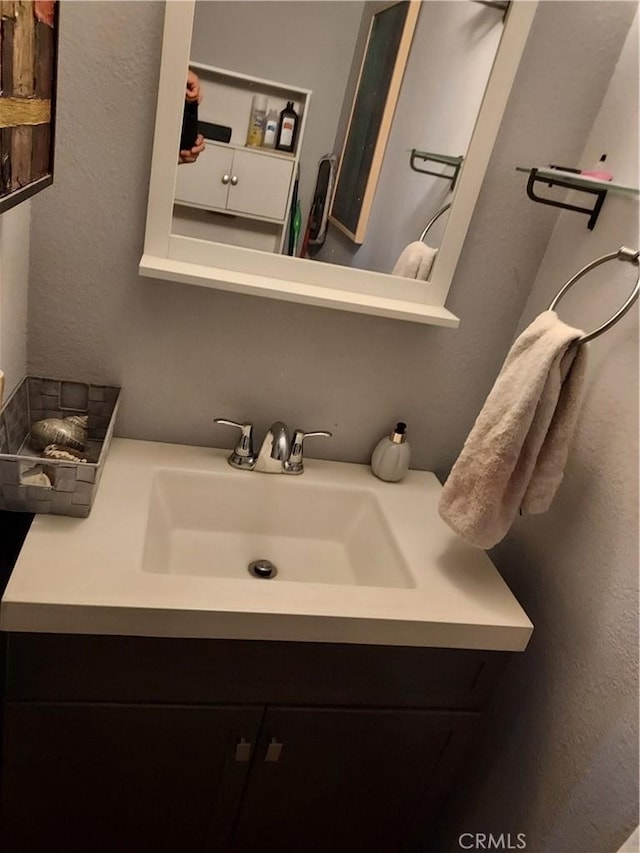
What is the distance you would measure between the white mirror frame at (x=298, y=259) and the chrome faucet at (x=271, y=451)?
276mm

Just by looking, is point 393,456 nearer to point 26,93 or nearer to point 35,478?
point 35,478

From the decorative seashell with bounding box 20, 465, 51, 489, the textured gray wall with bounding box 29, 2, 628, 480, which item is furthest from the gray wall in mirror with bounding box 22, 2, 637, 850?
the decorative seashell with bounding box 20, 465, 51, 489

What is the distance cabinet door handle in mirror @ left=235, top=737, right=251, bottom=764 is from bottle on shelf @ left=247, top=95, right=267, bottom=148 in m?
0.99

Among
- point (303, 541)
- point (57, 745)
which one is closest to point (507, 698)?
point (303, 541)

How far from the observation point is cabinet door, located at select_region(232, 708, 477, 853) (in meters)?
1.09

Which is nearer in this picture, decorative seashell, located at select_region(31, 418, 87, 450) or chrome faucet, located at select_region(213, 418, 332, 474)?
decorative seashell, located at select_region(31, 418, 87, 450)

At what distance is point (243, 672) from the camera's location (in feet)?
3.28

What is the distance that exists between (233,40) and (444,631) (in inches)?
38.9

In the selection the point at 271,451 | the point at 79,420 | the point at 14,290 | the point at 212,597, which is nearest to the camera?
the point at 212,597

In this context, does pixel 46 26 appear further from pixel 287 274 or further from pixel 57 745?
pixel 57 745

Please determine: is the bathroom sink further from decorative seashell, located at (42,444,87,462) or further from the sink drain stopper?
decorative seashell, located at (42,444,87,462)

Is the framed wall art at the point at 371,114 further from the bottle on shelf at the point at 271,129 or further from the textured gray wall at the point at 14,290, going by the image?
the textured gray wall at the point at 14,290

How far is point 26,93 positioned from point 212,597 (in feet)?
2.24

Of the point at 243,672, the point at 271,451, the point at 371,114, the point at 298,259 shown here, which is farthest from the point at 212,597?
the point at 371,114
